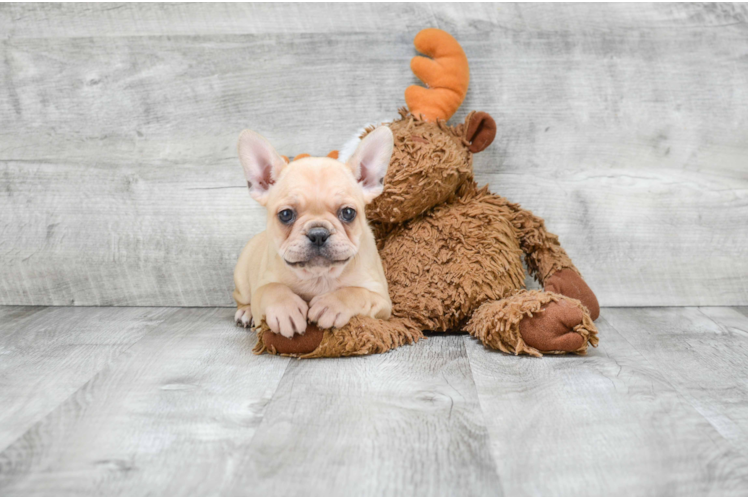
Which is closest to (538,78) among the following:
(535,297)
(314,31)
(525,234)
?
(525,234)

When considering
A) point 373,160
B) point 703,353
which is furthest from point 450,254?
point 703,353

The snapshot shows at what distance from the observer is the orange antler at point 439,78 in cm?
202

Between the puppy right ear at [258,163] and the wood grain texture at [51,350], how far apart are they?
558 mm

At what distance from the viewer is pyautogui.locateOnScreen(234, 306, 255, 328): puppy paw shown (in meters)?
1.95

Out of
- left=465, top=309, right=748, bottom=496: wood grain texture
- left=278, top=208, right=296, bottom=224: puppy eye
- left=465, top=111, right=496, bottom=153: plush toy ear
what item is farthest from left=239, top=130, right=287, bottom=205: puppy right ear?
left=465, top=309, right=748, bottom=496: wood grain texture

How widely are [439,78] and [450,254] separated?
585 millimetres

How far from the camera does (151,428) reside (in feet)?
3.81

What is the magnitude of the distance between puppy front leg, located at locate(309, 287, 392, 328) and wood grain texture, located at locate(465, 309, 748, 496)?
29cm

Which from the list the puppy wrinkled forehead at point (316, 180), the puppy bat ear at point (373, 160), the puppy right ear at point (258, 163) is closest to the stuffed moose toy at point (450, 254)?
the puppy bat ear at point (373, 160)

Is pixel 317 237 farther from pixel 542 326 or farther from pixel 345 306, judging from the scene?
pixel 542 326

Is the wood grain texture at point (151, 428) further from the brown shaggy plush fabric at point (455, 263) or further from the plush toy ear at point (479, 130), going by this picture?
the plush toy ear at point (479, 130)

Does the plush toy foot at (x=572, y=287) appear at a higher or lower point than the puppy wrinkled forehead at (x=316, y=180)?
lower

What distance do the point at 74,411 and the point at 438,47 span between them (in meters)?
1.49

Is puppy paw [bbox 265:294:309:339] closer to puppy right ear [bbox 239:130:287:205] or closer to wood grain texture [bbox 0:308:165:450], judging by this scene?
puppy right ear [bbox 239:130:287:205]
